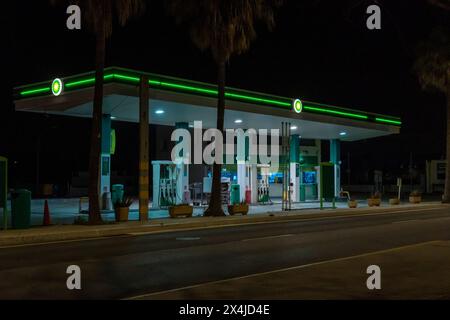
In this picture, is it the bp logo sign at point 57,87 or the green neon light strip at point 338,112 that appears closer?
the bp logo sign at point 57,87

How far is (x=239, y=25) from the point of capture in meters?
24.0

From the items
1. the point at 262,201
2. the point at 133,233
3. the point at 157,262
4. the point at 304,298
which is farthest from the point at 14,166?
the point at 304,298

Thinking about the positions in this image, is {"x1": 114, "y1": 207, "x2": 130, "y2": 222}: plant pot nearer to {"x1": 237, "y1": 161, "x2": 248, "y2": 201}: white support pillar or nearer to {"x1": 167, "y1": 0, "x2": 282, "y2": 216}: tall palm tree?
{"x1": 167, "y1": 0, "x2": 282, "y2": 216}: tall palm tree

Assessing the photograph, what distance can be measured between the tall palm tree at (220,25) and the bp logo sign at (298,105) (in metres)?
7.96

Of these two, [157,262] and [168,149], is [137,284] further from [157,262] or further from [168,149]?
[168,149]

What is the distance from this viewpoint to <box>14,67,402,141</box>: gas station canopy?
24109 millimetres

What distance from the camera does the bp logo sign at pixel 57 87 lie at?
2522 centimetres

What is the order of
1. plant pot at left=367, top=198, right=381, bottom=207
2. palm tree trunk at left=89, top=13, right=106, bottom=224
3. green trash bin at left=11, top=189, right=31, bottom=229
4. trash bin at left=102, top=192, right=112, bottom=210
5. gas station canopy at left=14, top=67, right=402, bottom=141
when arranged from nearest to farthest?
green trash bin at left=11, top=189, right=31, bottom=229 < palm tree trunk at left=89, top=13, right=106, bottom=224 < gas station canopy at left=14, top=67, right=402, bottom=141 < trash bin at left=102, top=192, right=112, bottom=210 < plant pot at left=367, top=198, right=381, bottom=207

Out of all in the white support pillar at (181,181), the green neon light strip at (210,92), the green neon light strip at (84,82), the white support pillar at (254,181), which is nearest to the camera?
the green neon light strip at (84,82)

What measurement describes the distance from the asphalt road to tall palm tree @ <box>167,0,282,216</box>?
23.3 feet

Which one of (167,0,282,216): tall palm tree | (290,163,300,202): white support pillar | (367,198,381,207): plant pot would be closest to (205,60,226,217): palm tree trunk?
(167,0,282,216): tall palm tree

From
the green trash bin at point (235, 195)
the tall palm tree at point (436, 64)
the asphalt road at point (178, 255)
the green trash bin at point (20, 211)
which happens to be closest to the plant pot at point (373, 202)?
the tall palm tree at point (436, 64)

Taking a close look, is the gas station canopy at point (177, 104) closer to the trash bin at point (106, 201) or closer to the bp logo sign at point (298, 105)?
the bp logo sign at point (298, 105)

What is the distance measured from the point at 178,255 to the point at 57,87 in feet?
49.5
